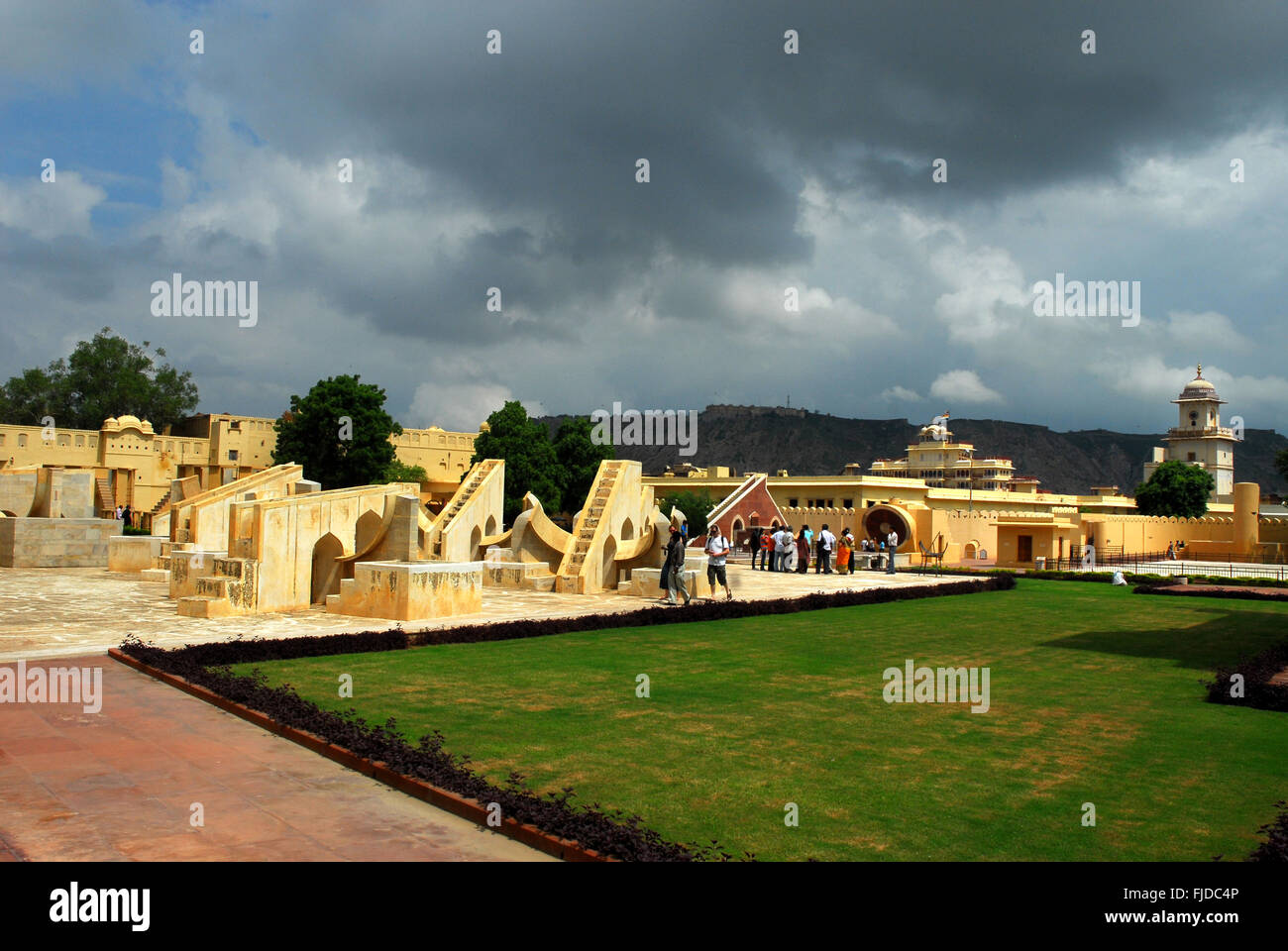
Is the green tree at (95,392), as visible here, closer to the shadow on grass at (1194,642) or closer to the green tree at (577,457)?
the green tree at (577,457)

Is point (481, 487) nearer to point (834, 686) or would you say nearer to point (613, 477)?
point (613, 477)

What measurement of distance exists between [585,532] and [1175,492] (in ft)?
221

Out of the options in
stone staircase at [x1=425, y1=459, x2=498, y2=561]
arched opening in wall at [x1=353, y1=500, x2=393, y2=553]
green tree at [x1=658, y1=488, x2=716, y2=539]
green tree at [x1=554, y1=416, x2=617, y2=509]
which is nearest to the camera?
arched opening in wall at [x1=353, y1=500, x2=393, y2=553]

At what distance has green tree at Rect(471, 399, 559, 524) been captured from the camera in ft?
157

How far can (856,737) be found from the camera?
7.00 meters

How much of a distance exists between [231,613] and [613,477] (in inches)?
355

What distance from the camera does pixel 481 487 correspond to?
68.8 ft

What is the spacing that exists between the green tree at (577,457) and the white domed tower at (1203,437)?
6618 cm

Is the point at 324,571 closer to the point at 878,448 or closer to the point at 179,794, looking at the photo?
the point at 179,794

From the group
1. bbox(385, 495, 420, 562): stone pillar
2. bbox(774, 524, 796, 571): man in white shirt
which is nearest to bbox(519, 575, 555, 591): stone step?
bbox(385, 495, 420, 562): stone pillar

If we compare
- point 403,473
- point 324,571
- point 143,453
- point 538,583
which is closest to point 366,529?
point 324,571

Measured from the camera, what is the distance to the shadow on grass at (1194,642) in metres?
11.7

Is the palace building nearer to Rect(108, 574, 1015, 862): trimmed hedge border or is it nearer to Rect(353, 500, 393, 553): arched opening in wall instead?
Rect(353, 500, 393, 553): arched opening in wall

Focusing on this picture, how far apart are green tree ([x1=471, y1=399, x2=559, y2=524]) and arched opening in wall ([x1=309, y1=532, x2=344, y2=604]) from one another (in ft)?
103
